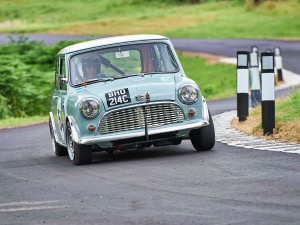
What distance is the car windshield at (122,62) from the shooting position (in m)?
14.1

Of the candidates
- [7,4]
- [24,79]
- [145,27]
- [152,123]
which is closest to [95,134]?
[152,123]

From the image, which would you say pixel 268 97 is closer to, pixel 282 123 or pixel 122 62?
pixel 282 123

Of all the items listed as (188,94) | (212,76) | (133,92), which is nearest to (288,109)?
(188,94)

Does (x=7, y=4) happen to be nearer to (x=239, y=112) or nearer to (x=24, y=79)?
(x=24, y=79)

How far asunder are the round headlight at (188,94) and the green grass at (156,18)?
40323mm

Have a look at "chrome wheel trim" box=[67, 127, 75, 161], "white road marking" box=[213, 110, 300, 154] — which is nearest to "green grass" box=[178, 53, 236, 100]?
"white road marking" box=[213, 110, 300, 154]

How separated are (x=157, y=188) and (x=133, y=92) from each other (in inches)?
135

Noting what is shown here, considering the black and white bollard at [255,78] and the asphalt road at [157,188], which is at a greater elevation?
the asphalt road at [157,188]

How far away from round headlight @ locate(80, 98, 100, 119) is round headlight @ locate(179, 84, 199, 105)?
3.40 ft

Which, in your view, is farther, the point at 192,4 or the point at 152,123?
the point at 192,4

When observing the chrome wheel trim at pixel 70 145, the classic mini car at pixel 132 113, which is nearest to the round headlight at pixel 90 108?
the classic mini car at pixel 132 113

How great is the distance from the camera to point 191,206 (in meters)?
8.54

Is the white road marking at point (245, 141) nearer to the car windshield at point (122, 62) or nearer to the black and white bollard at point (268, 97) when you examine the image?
the black and white bollard at point (268, 97)

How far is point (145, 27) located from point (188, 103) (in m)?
52.2
